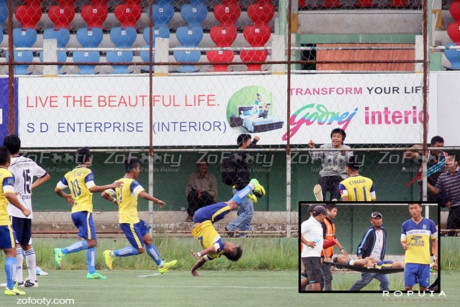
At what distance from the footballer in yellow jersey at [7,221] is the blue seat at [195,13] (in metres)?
12.3

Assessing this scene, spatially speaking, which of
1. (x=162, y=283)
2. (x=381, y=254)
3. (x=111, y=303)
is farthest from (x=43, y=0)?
(x=381, y=254)

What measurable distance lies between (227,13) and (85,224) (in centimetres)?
992

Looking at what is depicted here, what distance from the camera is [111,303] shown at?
11516 mm

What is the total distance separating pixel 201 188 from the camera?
20.4m

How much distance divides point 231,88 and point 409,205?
8785mm

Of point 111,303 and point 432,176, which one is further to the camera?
point 432,176

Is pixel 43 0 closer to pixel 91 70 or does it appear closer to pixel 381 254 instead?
pixel 91 70

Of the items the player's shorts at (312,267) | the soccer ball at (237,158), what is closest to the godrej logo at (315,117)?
the soccer ball at (237,158)

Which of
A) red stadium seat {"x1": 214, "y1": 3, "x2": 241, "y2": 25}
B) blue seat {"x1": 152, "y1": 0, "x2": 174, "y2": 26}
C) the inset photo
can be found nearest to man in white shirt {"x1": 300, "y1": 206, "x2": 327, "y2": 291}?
the inset photo

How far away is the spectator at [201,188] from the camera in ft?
66.0

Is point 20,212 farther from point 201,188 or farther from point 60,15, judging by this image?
point 60,15

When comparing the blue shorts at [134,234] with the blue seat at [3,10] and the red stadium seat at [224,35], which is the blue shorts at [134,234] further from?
the blue seat at [3,10]

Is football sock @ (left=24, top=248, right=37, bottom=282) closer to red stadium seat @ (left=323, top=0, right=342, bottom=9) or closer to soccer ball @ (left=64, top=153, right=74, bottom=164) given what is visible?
soccer ball @ (left=64, top=153, right=74, bottom=164)

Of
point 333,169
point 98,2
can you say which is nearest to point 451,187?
point 333,169
